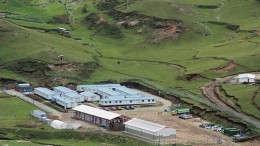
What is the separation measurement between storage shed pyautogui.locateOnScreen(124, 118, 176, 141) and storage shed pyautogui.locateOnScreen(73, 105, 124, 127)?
2621 mm

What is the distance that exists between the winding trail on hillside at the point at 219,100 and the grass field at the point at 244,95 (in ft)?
4.07

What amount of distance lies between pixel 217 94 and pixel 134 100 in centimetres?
1485

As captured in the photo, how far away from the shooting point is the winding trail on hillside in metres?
94.2

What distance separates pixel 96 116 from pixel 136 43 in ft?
198

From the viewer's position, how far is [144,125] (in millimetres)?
93688

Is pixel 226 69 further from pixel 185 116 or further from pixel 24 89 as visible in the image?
pixel 24 89

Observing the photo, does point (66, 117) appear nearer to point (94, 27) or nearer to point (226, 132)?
point (226, 132)

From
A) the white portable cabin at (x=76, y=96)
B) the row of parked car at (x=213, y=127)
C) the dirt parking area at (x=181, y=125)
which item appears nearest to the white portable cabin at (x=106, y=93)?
the white portable cabin at (x=76, y=96)

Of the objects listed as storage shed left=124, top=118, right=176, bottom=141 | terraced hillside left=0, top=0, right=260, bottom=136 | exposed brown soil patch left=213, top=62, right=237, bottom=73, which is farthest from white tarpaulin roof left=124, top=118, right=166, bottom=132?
exposed brown soil patch left=213, top=62, right=237, bottom=73

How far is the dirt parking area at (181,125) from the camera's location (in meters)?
89.8

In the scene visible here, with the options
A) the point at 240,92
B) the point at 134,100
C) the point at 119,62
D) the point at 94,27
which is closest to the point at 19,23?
the point at 94,27

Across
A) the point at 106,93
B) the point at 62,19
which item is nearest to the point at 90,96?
the point at 106,93

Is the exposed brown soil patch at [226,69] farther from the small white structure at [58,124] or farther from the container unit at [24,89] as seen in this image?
the small white structure at [58,124]

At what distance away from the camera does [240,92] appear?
106 m
